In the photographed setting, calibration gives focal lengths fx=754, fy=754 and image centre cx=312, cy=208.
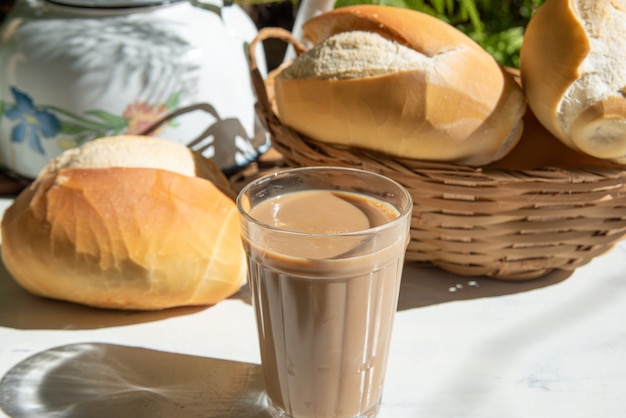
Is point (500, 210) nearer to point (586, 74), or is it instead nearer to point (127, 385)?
point (586, 74)

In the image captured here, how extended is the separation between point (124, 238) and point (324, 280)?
228 mm

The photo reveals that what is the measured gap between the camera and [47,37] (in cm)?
83

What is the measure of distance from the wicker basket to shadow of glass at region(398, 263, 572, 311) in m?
0.01

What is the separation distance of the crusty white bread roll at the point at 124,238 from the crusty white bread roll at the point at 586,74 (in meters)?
0.31

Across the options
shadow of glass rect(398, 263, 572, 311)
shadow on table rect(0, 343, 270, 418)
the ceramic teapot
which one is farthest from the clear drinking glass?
the ceramic teapot

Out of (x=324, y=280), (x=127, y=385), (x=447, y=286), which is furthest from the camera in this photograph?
(x=447, y=286)

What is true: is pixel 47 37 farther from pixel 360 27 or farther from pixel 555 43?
pixel 555 43

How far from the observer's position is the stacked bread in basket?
0.66 m

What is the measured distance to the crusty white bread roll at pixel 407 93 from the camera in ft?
2.19

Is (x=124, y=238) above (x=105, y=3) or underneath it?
underneath

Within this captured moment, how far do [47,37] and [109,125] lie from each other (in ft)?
0.38

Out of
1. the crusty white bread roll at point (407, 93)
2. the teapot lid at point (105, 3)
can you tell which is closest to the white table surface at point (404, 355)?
the crusty white bread roll at point (407, 93)

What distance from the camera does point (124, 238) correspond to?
0.66m

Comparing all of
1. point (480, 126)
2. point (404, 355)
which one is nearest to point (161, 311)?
point (404, 355)
